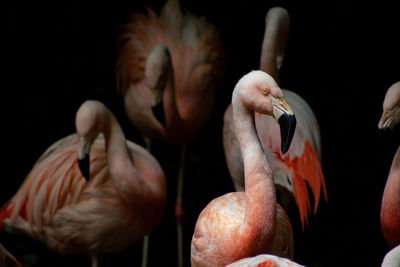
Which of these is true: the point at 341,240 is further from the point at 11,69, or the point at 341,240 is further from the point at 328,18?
the point at 11,69

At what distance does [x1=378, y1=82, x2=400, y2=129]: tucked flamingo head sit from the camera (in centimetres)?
313

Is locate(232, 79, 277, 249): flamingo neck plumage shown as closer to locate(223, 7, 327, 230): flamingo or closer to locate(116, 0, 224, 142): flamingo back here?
locate(223, 7, 327, 230): flamingo

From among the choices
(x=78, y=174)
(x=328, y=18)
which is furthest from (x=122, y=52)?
(x=328, y=18)

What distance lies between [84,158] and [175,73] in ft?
4.11

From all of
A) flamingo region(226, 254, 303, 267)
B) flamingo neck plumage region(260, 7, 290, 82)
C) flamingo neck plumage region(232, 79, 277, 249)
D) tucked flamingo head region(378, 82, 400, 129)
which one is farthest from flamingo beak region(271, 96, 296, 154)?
flamingo neck plumage region(260, 7, 290, 82)

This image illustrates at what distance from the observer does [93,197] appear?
3.61m

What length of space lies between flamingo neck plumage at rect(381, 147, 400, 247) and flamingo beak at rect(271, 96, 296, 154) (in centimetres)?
74

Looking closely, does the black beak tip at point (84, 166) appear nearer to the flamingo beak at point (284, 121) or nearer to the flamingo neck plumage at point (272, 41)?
the flamingo neck plumage at point (272, 41)

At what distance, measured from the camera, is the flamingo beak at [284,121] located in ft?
8.57

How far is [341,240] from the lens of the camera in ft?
15.5

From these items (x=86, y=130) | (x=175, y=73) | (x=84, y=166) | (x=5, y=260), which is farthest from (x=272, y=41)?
(x=5, y=260)

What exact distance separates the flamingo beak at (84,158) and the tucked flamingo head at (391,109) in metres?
1.46

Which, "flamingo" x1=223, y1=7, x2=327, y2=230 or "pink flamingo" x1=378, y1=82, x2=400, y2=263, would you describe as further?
"flamingo" x1=223, y1=7, x2=327, y2=230

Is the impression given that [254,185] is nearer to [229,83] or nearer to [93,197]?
[93,197]
